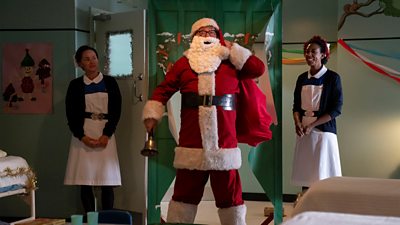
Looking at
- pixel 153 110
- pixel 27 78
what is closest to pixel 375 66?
pixel 153 110

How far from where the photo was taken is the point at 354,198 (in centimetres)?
340

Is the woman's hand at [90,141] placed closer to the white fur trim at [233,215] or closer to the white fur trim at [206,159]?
the white fur trim at [206,159]

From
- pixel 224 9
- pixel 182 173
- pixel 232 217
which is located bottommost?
pixel 232 217

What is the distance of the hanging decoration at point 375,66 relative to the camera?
5.70m

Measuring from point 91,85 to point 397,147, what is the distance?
2.83m

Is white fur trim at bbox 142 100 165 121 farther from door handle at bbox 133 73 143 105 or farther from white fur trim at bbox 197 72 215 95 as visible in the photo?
door handle at bbox 133 73 143 105

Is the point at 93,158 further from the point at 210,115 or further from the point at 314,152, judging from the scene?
the point at 314,152

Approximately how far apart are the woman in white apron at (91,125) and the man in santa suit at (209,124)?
891mm

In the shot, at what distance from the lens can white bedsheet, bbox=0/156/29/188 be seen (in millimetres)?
4457

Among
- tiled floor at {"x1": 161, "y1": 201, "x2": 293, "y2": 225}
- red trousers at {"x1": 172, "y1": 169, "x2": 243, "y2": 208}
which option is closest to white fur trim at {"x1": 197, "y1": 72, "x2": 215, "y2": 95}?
red trousers at {"x1": 172, "y1": 169, "x2": 243, "y2": 208}

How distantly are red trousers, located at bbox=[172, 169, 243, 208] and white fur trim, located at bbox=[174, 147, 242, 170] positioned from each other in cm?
6

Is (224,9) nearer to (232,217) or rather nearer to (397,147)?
(232,217)

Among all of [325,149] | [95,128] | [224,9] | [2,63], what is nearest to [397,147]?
[325,149]

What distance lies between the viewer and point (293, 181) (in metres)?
4.82
